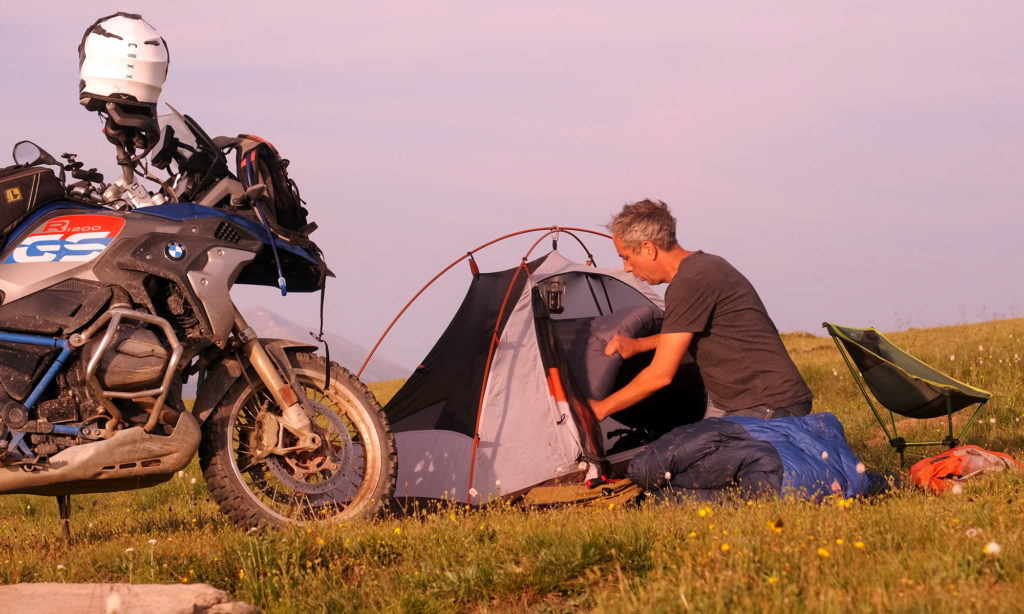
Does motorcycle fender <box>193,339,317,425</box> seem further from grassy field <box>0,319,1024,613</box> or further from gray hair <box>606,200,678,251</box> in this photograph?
gray hair <box>606,200,678,251</box>

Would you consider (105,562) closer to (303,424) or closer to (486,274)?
(303,424)

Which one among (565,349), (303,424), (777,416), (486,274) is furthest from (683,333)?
(303,424)

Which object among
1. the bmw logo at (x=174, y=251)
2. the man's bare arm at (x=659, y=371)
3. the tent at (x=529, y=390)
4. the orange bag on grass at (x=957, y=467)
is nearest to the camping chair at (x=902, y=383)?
the orange bag on grass at (x=957, y=467)

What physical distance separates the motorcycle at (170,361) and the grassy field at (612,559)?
0.45 m

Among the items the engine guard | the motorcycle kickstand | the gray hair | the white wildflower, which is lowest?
the motorcycle kickstand

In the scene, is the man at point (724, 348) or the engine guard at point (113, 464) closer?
the engine guard at point (113, 464)

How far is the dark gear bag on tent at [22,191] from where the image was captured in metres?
5.30

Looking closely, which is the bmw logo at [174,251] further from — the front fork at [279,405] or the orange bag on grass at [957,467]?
the orange bag on grass at [957,467]

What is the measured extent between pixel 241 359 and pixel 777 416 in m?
3.68

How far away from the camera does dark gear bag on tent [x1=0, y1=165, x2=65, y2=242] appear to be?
5.30m

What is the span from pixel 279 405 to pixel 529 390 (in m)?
2.22

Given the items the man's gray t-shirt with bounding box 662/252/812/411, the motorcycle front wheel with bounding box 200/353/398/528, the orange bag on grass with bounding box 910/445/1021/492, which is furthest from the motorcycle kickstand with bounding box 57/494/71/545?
the orange bag on grass with bounding box 910/445/1021/492

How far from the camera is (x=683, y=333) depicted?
6.67 m

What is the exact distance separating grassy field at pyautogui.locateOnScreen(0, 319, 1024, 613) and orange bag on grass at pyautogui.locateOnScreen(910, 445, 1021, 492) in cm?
31
